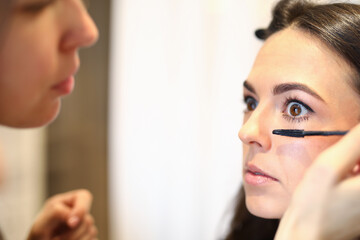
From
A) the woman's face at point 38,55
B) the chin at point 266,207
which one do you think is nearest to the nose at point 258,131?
the chin at point 266,207

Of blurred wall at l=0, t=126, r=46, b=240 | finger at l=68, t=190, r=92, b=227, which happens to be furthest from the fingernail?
blurred wall at l=0, t=126, r=46, b=240

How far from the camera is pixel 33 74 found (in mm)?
571

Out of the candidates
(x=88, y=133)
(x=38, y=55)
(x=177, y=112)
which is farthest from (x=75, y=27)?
(x=88, y=133)

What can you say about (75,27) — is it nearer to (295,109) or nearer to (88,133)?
Result: (295,109)

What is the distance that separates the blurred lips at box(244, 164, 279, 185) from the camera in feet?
2.07

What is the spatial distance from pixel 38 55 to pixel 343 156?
1.62ft

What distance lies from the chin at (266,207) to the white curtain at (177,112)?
1.27 ft

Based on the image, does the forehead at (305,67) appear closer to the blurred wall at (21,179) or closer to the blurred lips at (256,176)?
the blurred lips at (256,176)

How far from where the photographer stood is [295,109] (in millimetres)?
619

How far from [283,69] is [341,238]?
0.31 metres

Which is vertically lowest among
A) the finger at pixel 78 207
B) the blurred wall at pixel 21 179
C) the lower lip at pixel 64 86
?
the blurred wall at pixel 21 179

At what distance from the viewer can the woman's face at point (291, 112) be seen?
0.60 meters

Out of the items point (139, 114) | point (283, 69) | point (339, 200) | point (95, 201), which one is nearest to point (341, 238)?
point (339, 200)

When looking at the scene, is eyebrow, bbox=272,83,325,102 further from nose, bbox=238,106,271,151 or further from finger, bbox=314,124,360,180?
finger, bbox=314,124,360,180
